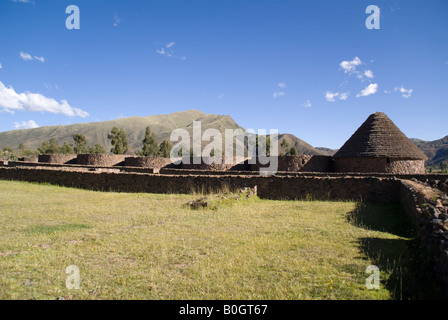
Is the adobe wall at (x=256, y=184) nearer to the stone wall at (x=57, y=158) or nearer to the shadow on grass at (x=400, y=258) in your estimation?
the shadow on grass at (x=400, y=258)

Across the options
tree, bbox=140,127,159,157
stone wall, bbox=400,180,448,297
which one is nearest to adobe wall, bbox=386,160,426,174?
stone wall, bbox=400,180,448,297

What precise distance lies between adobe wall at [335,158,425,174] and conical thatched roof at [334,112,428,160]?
0.44 m

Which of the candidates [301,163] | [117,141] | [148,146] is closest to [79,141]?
[117,141]

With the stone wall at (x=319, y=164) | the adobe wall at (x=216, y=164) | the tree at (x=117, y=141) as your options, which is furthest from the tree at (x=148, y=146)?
the stone wall at (x=319, y=164)

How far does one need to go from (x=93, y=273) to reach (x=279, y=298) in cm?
286

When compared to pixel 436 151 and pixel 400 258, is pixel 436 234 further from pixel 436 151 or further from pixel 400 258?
pixel 436 151

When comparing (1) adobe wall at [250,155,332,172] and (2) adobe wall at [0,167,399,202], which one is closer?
(2) adobe wall at [0,167,399,202]

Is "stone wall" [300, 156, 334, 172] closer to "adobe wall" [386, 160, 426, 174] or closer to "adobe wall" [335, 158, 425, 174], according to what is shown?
"adobe wall" [335, 158, 425, 174]

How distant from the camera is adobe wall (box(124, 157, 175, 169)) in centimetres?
3077

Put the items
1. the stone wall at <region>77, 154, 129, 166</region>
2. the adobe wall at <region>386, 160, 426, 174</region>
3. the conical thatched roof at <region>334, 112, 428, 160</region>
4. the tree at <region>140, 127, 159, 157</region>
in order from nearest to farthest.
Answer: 1. the adobe wall at <region>386, 160, 426, 174</region>
2. the conical thatched roof at <region>334, 112, 428, 160</region>
3. the stone wall at <region>77, 154, 129, 166</region>
4. the tree at <region>140, 127, 159, 157</region>

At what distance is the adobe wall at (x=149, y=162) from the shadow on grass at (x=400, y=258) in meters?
24.3

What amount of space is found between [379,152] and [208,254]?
20053 millimetres

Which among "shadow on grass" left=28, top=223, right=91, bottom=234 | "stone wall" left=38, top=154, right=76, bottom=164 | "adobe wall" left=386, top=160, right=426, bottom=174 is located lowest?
"shadow on grass" left=28, top=223, right=91, bottom=234
